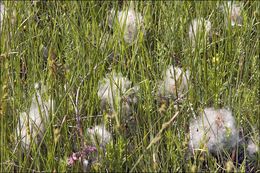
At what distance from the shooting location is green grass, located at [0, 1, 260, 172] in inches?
59.0

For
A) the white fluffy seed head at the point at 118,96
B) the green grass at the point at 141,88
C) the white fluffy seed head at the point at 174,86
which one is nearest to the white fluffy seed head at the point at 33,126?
the green grass at the point at 141,88

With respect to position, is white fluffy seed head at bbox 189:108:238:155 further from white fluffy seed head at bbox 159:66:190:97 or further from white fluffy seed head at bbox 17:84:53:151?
white fluffy seed head at bbox 17:84:53:151

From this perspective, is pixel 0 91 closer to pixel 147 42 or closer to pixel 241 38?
pixel 147 42

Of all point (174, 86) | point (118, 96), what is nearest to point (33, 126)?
point (118, 96)

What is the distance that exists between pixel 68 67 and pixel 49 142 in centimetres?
59

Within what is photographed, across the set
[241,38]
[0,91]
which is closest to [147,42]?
[241,38]

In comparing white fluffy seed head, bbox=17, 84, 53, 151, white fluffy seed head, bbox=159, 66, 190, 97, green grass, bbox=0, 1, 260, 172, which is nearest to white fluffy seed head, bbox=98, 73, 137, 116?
green grass, bbox=0, 1, 260, 172

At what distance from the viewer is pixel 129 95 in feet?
6.23

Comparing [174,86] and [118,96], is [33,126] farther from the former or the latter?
[174,86]

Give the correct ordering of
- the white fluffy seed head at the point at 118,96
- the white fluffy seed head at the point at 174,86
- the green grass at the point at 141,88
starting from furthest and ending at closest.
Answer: the white fluffy seed head at the point at 174,86
the white fluffy seed head at the point at 118,96
the green grass at the point at 141,88

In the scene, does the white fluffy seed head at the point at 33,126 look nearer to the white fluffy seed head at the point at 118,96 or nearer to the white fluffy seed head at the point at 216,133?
the white fluffy seed head at the point at 118,96

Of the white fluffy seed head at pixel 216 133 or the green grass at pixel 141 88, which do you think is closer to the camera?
the green grass at pixel 141 88

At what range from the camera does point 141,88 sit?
180 centimetres

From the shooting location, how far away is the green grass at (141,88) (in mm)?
1499
